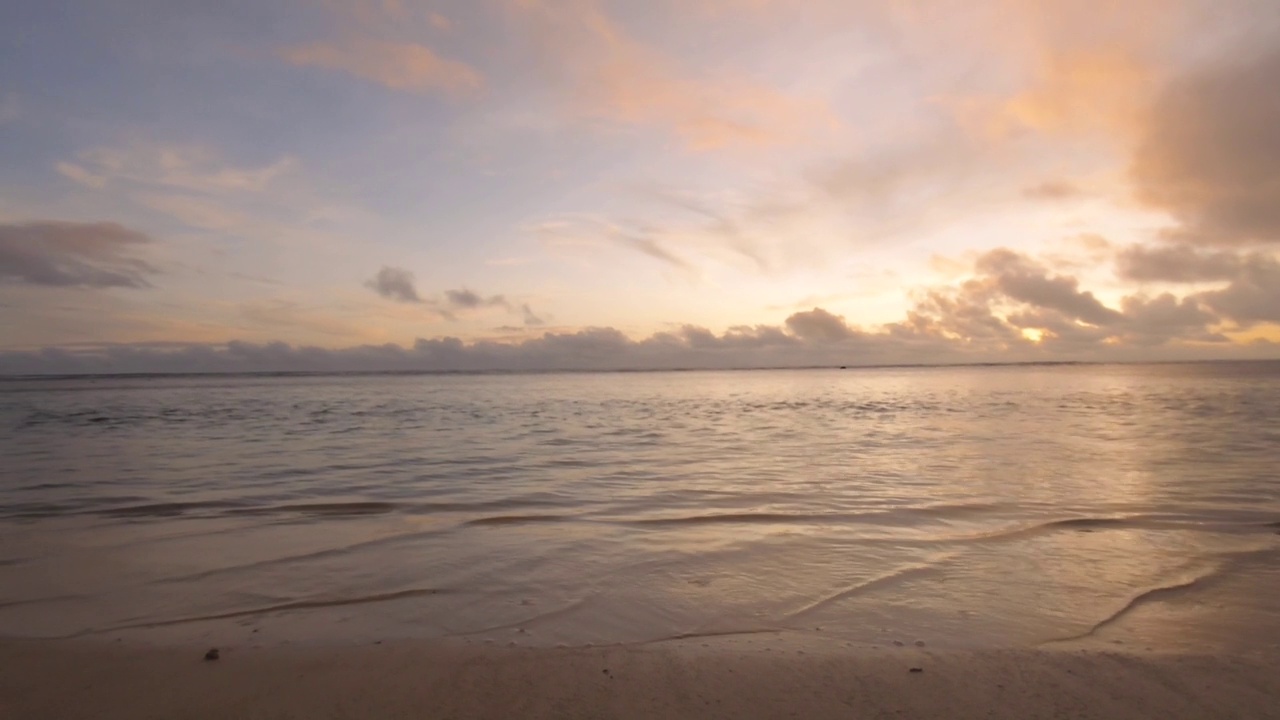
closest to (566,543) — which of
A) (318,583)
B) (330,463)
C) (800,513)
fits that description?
(318,583)

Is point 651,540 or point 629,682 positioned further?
point 651,540

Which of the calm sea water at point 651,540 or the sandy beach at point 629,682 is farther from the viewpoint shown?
the calm sea water at point 651,540

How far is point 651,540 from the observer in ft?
26.6

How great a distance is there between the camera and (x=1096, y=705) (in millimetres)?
3811

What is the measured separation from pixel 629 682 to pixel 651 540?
391cm

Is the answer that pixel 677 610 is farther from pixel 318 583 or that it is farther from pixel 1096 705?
pixel 318 583

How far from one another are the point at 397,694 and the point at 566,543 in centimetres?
398

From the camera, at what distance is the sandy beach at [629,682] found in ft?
12.6

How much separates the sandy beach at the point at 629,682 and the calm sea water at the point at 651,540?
0.36 m

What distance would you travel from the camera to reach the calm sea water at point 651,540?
5332 millimetres

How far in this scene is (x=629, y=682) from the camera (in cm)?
421

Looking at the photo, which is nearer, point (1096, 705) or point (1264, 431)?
point (1096, 705)

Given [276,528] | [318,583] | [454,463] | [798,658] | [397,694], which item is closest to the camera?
[397,694]

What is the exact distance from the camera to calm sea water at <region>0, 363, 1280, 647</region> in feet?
17.5
